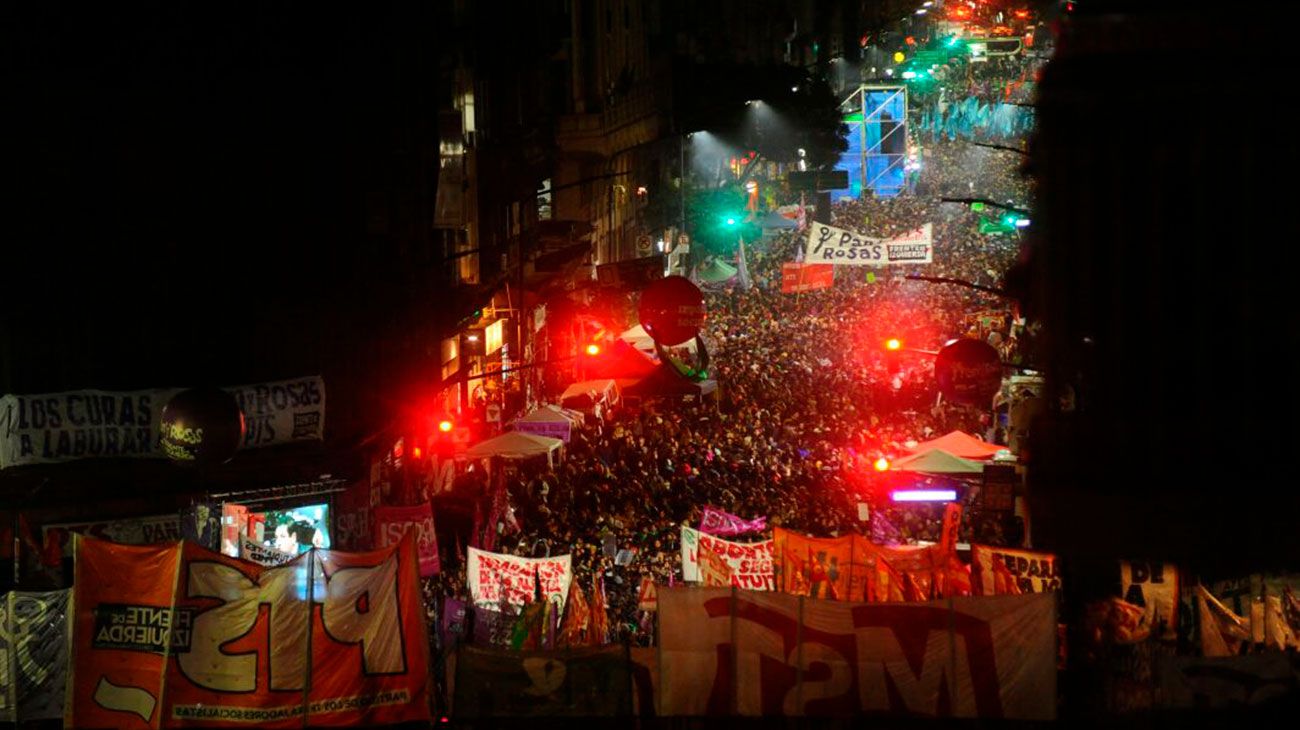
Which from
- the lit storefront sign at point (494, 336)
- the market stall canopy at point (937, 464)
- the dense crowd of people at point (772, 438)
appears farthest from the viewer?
the lit storefront sign at point (494, 336)

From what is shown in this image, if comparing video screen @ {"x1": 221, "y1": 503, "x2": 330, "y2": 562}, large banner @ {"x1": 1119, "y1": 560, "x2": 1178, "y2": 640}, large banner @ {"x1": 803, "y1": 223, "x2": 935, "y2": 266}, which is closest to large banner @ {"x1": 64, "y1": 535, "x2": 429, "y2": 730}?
video screen @ {"x1": 221, "y1": 503, "x2": 330, "y2": 562}

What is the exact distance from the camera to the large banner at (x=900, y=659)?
11.1 meters

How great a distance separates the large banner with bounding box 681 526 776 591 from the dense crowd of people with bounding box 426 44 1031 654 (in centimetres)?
107

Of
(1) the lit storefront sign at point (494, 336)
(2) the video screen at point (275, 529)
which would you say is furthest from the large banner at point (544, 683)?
(1) the lit storefront sign at point (494, 336)

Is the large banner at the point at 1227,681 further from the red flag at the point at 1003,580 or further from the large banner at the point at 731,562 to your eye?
the large banner at the point at 731,562

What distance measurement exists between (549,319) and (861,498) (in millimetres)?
18472

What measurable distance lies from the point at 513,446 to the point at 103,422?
938 centimetres

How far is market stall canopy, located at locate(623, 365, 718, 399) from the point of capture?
29.5 m

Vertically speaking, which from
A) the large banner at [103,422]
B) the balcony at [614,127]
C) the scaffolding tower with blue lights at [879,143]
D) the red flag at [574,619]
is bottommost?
the red flag at [574,619]

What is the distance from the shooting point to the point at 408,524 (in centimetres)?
1694

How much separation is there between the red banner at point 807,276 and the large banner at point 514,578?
24348 millimetres

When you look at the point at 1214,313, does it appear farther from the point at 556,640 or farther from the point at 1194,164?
the point at 556,640

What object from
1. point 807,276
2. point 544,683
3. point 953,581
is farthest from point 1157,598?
point 807,276

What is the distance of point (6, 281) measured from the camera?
1533 cm
